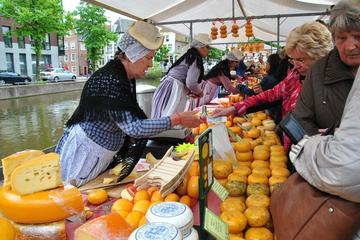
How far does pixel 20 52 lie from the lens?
108ft

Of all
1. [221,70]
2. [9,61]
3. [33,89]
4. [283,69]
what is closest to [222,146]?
[283,69]

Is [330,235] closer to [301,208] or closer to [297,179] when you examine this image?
[301,208]

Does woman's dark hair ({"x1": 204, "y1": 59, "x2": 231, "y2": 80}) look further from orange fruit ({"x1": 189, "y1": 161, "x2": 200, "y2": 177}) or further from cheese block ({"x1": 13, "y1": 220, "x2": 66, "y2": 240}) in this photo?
cheese block ({"x1": 13, "y1": 220, "x2": 66, "y2": 240})

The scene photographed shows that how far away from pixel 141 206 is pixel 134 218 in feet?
0.33

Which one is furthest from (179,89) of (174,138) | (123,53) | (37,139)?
(37,139)

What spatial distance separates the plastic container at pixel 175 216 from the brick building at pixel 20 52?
104 ft

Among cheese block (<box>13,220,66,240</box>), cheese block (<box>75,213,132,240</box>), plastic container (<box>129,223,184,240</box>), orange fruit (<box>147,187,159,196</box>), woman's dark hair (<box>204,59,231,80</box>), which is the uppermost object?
woman's dark hair (<box>204,59,231,80</box>)

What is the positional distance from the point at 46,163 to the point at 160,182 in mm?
611

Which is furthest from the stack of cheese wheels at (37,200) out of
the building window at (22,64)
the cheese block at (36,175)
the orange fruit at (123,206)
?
the building window at (22,64)

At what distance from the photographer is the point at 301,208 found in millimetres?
1017

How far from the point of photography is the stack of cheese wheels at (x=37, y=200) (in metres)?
1.07

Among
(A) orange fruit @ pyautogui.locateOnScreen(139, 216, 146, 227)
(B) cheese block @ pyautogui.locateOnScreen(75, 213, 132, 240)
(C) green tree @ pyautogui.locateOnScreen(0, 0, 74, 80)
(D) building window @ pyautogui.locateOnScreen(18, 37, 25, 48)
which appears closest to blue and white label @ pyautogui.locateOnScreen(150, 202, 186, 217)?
(B) cheese block @ pyautogui.locateOnScreen(75, 213, 132, 240)

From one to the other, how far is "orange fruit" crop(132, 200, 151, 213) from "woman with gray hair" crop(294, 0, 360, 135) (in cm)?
85

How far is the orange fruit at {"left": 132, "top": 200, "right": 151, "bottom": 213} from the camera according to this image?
136cm
